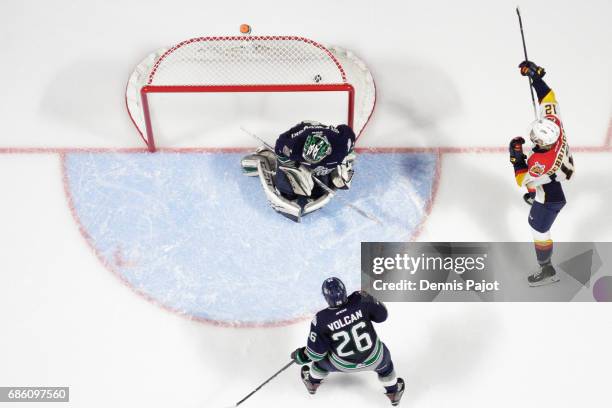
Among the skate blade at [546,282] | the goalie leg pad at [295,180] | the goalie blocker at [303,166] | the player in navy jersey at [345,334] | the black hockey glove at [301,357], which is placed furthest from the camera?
the skate blade at [546,282]

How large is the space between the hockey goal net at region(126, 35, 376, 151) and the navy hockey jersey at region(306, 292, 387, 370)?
1.63 meters

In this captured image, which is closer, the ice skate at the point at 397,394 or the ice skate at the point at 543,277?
the ice skate at the point at 397,394

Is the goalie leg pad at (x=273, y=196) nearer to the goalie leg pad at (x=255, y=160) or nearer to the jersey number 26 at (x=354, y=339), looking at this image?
the goalie leg pad at (x=255, y=160)

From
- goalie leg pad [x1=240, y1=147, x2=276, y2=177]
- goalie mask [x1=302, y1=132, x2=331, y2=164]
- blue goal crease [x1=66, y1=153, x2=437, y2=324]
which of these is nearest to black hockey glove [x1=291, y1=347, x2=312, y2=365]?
blue goal crease [x1=66, y1=153, x2=437, y2=324]

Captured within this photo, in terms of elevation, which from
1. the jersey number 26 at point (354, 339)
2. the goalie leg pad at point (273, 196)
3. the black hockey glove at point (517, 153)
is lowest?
the jersey number 26 at point (354, 339)

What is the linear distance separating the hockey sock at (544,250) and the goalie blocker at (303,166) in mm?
1340

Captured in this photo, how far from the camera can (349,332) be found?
437 centimetres

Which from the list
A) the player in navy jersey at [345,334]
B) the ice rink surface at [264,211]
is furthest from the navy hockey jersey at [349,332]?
the ice rink surface at [264,211]

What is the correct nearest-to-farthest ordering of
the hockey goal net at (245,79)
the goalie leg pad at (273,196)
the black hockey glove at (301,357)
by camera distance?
1. the black hockey glove at (301,357)
2. the goalie leg pad at (273,196)
3. the hockey goal net at (245,79)

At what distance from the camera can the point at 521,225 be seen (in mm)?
5449

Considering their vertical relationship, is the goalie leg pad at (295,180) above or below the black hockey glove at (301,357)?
above

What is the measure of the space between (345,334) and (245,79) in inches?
87.7

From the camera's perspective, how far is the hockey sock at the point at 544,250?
17.0 feet

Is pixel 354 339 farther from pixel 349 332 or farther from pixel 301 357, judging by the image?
pixel 301 357
